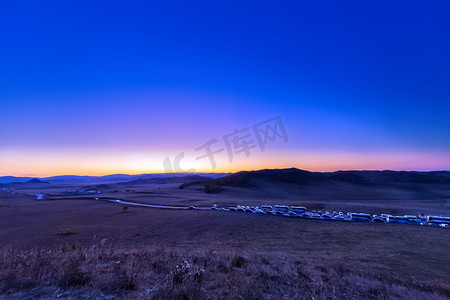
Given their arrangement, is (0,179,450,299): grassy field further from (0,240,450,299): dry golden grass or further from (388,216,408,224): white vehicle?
(388,216,408,224): white vehicle

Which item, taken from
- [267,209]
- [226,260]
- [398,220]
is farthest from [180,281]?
[267,209]

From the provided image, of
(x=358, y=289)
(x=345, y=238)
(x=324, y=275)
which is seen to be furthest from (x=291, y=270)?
(x=345, y=238)

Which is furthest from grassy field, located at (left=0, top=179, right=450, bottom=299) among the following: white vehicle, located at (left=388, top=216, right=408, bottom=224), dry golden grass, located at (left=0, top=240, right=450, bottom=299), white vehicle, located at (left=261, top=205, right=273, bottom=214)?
white vehicle, located at (left=261, top=205, right=273, bottom=214)

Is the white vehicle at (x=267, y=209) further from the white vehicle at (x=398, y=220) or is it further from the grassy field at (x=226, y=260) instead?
the white vehicle at (x=398, y=220)

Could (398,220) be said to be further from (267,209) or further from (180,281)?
(180,281)

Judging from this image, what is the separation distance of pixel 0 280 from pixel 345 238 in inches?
804

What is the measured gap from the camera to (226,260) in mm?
8961

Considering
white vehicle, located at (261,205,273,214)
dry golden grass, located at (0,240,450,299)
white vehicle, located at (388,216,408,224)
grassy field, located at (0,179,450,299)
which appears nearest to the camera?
dry golden grass, located at (0,240,450,299)

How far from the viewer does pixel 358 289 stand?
6.98m

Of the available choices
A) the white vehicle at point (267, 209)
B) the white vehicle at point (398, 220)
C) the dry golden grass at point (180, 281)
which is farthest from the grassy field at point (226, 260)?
the white vehicle at point (267, 209)

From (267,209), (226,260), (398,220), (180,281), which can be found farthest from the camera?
(267,209)

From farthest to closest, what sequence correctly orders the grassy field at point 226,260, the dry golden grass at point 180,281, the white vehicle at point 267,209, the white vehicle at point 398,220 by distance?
the white vehicle at point 267,209 < the white vehicle at point 398,220 < the grassy field at point 226,260 < the dry golden grass at point 180,281

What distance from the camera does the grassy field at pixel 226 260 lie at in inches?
217

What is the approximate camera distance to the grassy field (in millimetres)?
5512
